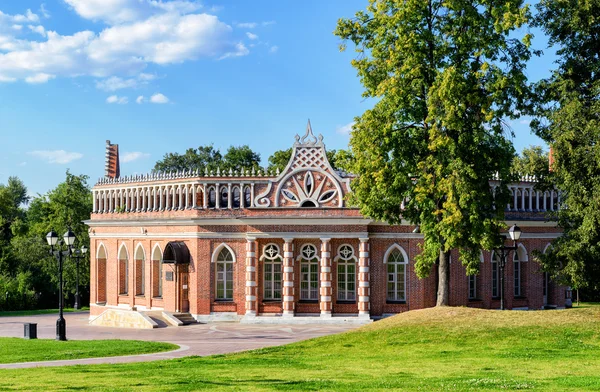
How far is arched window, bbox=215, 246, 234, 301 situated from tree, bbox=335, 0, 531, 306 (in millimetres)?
9341

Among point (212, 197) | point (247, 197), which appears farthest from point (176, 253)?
point (247, 197)

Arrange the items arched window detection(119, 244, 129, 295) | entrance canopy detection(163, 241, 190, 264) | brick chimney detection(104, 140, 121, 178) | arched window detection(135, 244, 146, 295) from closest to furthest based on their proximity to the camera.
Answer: entrance canopy detection(163, 241, 190, 264)
arched window detection(135, 244, 146, 295)
arched window detection(119, 244, 129, 295)
brick chimney detection(104, 140, 121, 178)

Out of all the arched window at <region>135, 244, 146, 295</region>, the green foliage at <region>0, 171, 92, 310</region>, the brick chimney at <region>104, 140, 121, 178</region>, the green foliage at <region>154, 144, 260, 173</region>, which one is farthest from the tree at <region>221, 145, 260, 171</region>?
the arched window at <region>135, 244, 146, 295</region>

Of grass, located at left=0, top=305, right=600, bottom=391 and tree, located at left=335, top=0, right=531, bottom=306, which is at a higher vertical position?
tree, located at left=335, top=0, right=531, bottom=306

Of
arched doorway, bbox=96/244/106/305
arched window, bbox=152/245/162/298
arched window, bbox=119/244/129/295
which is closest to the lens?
arched window, bbox=152/245/162/298

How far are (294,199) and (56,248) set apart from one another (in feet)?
94.5

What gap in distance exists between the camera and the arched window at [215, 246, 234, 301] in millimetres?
38219

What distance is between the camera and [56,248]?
59562 mm

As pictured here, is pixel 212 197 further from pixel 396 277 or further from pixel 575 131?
pixel 575 131

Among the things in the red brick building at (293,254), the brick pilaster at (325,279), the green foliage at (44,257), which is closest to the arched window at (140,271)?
the red brick building at (293,254)

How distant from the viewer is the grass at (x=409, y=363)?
17.1 meters

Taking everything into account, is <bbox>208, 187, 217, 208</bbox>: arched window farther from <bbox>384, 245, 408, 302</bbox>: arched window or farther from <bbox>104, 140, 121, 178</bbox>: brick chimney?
<bbox>104, 140, 121, 178</bbox>: brick chimney

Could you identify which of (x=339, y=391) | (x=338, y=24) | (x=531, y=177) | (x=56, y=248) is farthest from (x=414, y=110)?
(x=56, y=248)

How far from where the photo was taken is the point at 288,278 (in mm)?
36875
